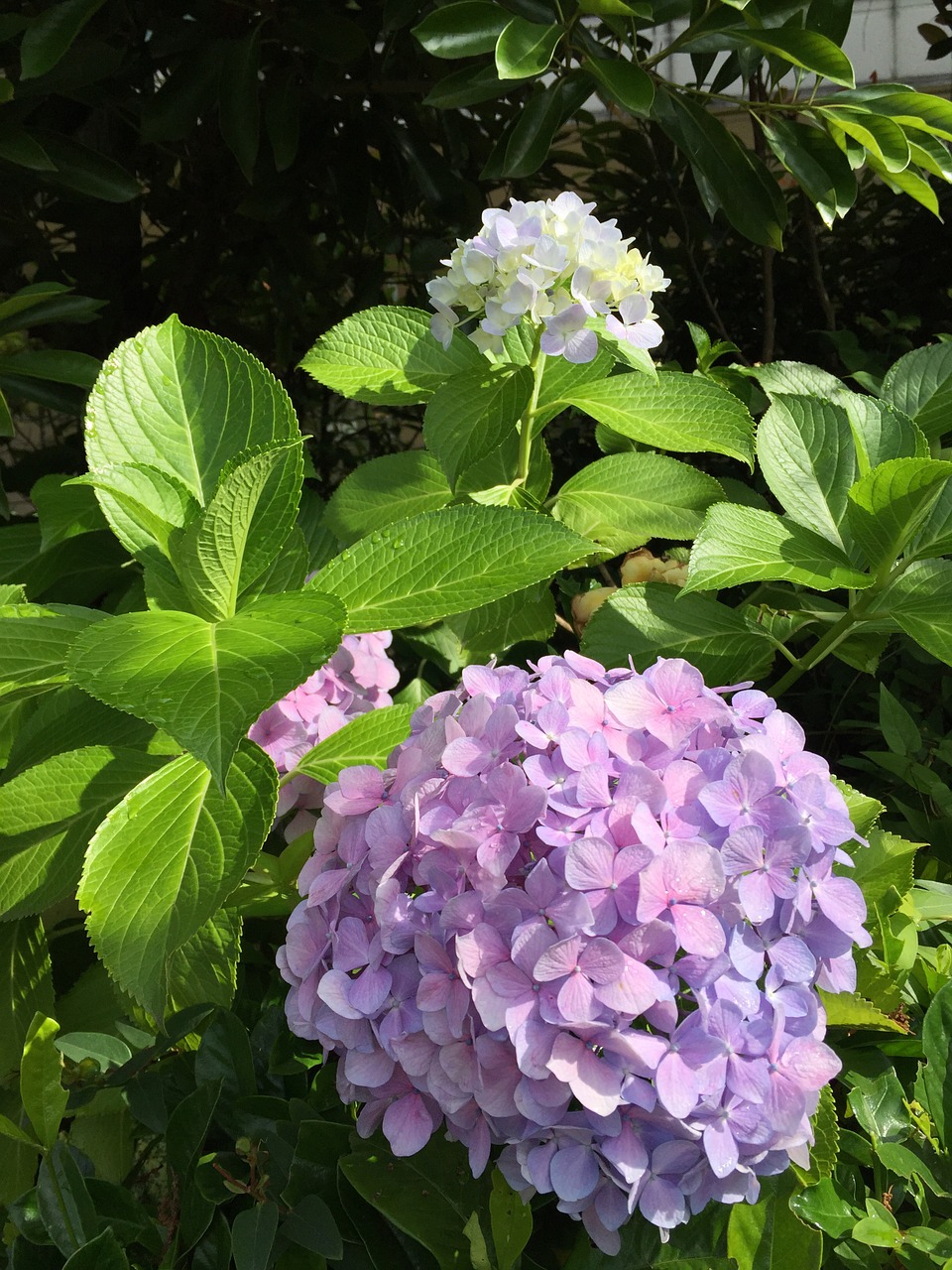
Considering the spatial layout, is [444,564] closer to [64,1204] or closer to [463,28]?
[64,1204]

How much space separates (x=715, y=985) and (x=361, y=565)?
14.6 inches

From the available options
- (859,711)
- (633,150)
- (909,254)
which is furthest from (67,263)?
(909,254)

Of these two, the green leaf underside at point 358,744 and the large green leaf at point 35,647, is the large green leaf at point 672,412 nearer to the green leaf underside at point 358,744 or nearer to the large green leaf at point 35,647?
→ the green leaf underside at point 358,744

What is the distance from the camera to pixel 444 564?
69 cm

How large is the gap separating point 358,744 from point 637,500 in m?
0.37

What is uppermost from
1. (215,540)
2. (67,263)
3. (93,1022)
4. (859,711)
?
(215,540)

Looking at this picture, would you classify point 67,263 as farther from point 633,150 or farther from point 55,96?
point 633,150

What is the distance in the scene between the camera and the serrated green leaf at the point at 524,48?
3.31 feet

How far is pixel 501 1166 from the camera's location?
51 centimetres

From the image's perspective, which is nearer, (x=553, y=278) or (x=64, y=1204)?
(x=64, y=1204)

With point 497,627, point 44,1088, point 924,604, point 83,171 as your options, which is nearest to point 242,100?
point 83,171

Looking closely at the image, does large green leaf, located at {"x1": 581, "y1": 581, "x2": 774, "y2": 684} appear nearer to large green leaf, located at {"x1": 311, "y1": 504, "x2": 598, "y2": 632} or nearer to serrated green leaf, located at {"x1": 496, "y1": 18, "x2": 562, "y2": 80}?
large green leaf, located at {"x1": 311, "y1": 504, "x2": 598, "y2": 632}

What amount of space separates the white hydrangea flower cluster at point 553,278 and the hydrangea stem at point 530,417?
53 millimetres

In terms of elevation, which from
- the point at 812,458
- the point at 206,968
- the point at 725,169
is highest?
the point at 725,169
